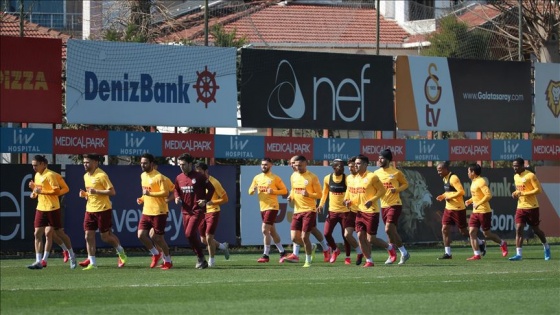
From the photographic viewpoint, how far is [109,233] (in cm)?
2173

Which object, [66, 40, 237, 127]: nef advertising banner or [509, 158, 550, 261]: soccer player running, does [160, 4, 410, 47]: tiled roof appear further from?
[509, 158, 550, 261]: soccer player running

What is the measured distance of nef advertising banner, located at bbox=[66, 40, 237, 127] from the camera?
27234mm

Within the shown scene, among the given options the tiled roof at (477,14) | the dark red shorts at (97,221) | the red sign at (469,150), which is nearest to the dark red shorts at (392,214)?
the dark red shorts at (97,221)

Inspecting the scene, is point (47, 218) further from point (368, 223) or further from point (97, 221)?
point (368, 223)

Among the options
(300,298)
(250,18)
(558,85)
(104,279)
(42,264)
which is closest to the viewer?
(300,298)

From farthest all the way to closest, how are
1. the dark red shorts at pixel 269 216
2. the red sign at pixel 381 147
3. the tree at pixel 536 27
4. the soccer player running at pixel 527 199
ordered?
the tree at pixel 536 27 < the red sign at pixel 381 147 < the soccer player running at pixel 527 199 < the dark red shorts at pixel 269 216

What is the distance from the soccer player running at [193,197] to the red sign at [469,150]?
12922 millimetres

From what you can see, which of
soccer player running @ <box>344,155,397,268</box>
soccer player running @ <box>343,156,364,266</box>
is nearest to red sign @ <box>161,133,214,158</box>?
soccer player running @ <box>343,156,364,266</box>

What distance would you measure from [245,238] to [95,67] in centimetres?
587

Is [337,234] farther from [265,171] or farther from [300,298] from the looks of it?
[300,298]

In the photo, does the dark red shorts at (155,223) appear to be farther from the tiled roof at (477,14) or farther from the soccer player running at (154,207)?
the tiled roof at (477,14)

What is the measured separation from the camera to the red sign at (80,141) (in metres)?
26.7

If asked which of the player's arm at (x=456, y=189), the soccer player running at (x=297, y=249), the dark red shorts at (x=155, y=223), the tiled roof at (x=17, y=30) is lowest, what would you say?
the soccer player running at (x=297, y=249)

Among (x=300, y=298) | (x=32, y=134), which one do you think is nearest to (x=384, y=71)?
(x=32, y=134)
